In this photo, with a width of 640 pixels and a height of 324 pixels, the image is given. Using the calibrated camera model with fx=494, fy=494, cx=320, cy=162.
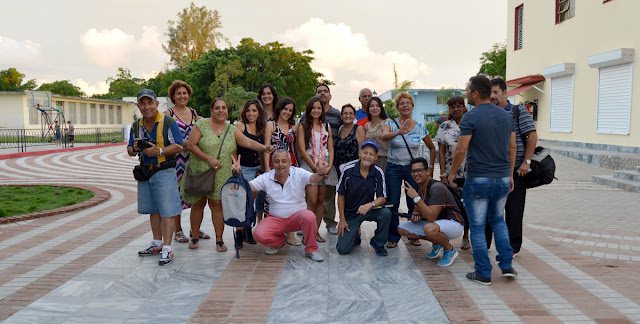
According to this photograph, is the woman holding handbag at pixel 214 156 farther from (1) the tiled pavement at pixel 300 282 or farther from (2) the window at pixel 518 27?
(2) the window at pixel 518 27

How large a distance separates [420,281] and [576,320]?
1292mm

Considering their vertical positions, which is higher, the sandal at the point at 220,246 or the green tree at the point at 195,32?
the green tree at the point at 195,32

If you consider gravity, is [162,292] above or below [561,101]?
below

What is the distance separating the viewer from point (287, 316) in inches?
141

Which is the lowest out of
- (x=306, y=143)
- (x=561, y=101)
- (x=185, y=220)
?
(x=185, y=220)

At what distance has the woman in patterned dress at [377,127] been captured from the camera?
5.67m

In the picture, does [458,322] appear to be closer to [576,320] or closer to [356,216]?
[576,320]

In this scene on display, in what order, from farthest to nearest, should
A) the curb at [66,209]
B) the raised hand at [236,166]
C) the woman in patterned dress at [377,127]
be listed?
Answer: 1. the curb at [66,209]
2. the woman in patterned dress at [377,127]
3. the raised hand at [236,166]

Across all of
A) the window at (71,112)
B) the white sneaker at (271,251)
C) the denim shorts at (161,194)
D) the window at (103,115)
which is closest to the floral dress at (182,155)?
the denim shorts at (161,194)

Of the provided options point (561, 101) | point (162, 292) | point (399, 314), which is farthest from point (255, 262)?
point (561, 101)

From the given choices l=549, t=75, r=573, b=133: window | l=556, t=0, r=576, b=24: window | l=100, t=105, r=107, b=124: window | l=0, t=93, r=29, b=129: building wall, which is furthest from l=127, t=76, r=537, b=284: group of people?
l=100, t=105, r=107, b=124: window

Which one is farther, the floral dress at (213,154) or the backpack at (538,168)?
the floral dress at (213,154)

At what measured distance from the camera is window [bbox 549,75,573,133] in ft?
62.5

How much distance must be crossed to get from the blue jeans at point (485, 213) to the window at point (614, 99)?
13511mm
